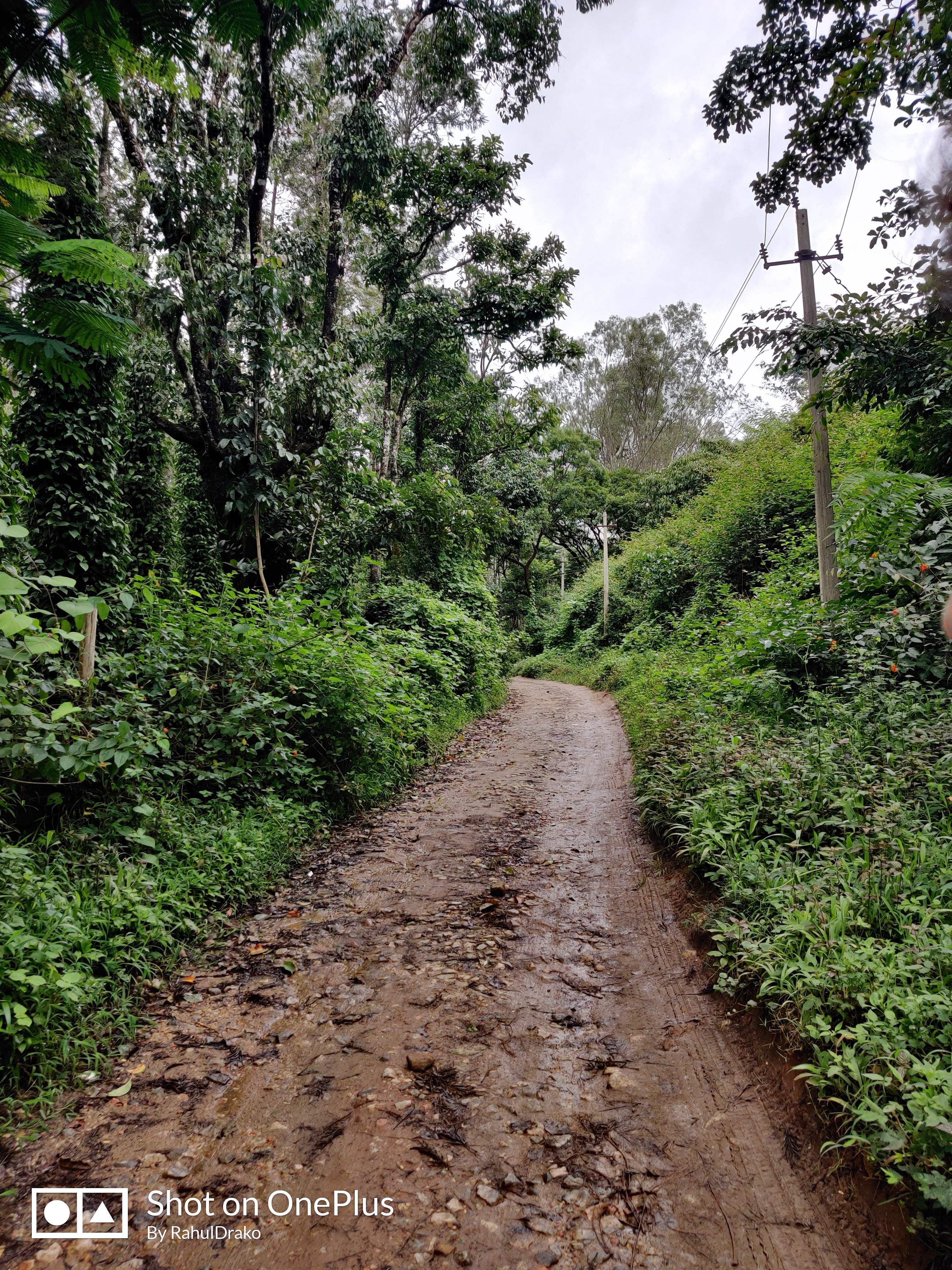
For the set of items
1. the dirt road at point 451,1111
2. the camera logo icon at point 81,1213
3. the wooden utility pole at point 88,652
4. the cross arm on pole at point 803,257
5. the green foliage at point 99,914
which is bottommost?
the dirt road at point 451,1111

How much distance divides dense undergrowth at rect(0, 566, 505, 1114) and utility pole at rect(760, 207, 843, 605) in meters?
5.60

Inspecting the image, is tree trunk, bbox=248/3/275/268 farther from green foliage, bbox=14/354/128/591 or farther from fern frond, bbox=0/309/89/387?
fern frond, bbox=0/309/89/387

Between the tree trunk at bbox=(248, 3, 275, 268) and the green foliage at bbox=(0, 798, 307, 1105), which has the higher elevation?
the tree trunk at bbox=(248, 3, 275, 268)

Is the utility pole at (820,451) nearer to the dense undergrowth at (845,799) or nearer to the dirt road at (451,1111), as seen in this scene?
the dense undergrowth at (845,799)

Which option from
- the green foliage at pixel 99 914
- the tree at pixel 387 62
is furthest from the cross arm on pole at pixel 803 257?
the green foliage at pixel 99 914

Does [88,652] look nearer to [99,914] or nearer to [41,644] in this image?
[41,644]

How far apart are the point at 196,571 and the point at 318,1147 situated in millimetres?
14222

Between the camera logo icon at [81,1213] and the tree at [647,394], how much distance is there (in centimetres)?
3195

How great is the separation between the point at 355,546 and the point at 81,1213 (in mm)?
9025

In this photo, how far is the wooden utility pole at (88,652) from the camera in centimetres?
373

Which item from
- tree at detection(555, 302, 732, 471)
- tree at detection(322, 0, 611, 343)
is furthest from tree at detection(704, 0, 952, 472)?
tree at detection(555, 302, 732, 471)

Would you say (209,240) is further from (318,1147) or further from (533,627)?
(533,627)

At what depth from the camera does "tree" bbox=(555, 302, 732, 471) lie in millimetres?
31359

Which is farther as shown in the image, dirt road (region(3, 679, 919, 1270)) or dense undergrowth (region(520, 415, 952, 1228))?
dense undergrowth (region(520, 415, 952, 1228))
